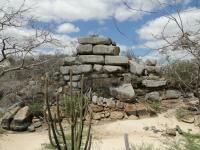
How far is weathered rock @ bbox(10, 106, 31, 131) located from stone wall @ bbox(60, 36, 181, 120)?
2.17m

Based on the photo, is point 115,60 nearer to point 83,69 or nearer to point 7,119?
point 83,69

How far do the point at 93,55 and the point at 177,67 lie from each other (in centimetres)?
287

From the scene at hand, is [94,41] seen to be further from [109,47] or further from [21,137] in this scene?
[21,137]

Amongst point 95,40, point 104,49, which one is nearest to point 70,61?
point 95,40

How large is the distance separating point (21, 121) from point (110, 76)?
3455 millimetres

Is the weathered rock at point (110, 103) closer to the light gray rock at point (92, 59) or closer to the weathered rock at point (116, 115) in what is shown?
the weathered rock at point (116, 115)

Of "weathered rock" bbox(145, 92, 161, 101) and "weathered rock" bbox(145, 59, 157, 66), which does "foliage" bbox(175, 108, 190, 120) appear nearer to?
"weathered rock" bbox(145, 92, 161, 101)

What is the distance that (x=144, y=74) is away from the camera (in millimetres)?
14586

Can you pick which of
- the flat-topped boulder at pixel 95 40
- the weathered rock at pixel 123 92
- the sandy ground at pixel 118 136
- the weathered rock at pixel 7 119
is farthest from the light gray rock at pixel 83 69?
the weathered rock at pixel 7 119

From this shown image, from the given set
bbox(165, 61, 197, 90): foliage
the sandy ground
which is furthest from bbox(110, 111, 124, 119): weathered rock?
bbox(165, 61, 197, 90): foliage

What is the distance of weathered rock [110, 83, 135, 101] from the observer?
13408 mm

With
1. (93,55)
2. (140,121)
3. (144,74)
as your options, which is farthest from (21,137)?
(144,74)

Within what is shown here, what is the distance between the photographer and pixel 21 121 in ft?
40.4

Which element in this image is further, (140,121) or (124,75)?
(124,75)
